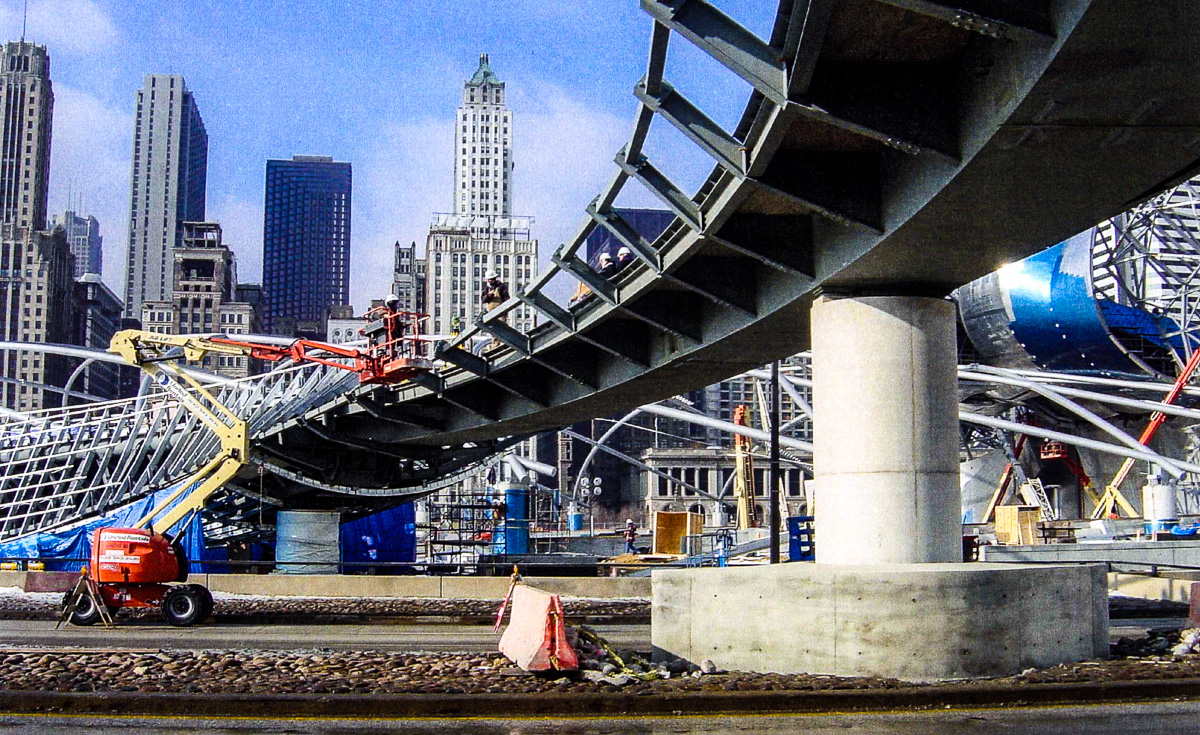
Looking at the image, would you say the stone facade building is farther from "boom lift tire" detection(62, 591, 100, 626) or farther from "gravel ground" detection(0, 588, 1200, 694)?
"gravel ground" detection(0, 588, 1200, 694)

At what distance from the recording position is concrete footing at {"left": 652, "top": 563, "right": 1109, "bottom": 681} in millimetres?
15141

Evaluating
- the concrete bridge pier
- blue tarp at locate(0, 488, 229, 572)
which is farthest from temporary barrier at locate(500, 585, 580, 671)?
blue tarp at locate(0, 488, 229, 572)

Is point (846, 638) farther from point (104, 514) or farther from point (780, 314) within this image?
point (104, 514)

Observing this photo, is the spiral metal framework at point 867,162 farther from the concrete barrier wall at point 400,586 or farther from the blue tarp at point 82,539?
the blue tarp at point 82,539

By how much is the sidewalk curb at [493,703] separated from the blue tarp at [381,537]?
126 feet

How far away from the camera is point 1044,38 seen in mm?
10438

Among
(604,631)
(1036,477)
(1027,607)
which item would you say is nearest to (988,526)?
(1036,477)

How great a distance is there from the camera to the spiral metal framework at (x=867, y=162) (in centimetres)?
1096

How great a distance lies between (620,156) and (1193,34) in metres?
8.44

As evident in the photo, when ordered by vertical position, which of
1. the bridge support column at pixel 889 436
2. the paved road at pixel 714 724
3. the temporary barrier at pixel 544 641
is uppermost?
the bridge support column at pixel 889 436

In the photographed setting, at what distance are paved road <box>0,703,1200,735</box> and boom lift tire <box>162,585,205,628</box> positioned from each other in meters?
11.7

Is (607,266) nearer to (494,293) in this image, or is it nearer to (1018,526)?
(494,293)

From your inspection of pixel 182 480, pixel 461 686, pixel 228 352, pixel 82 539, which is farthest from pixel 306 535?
pixel 461 686

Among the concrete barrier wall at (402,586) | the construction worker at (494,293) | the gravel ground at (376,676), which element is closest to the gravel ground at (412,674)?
the gravel ground at (376,676)
